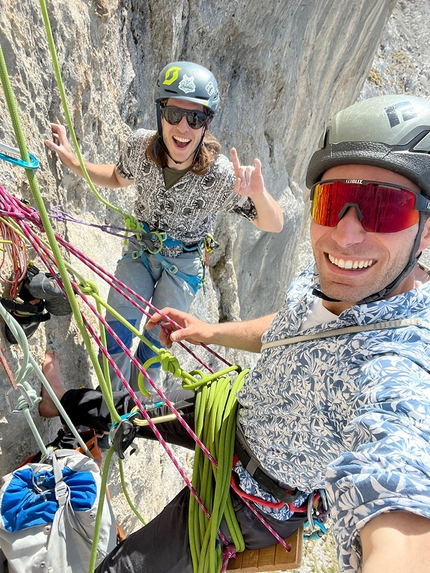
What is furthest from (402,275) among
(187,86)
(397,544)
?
(187,86)

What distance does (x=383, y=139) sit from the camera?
1.38 meters

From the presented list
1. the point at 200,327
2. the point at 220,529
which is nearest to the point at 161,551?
the point at 220,529

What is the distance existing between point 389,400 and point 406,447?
12 centimetres

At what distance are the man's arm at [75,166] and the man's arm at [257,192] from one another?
831 millimetres

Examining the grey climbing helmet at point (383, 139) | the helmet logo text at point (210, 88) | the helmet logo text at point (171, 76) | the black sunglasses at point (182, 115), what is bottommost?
the grey climbing helmet at point (383, 139)

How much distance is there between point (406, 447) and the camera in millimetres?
998

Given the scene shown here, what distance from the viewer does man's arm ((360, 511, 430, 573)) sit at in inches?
35.3

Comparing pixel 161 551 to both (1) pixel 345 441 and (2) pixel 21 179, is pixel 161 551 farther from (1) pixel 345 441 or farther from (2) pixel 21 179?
(2) pixel 21 179

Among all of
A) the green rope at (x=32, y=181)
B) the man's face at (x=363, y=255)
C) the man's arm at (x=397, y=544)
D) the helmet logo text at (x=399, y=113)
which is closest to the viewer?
the man's arm at (x=397, y=544)

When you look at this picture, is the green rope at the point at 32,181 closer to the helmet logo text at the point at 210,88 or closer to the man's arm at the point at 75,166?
the man's arm at the point at 75,166

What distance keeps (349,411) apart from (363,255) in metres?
0.46

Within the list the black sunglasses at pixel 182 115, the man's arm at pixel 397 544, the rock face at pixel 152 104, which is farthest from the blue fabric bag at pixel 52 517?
the black sunglasses at pixel 182 115

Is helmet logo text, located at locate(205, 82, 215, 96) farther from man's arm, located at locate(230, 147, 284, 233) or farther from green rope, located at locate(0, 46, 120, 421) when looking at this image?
green rope, located at locate(0, 46, 120, 421)

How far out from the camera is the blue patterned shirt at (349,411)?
98 cm
